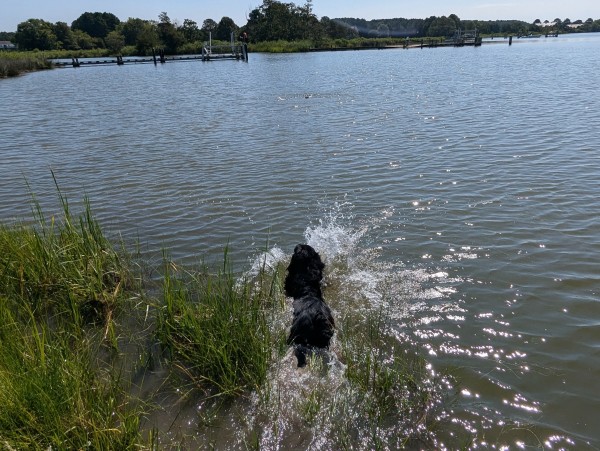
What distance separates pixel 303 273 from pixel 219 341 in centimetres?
181

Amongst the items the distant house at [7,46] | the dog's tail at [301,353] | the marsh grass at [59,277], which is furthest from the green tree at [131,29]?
the dog's tail at [301,353]

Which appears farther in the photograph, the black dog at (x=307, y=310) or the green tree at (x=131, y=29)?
the green tree at (x=131, y=29)

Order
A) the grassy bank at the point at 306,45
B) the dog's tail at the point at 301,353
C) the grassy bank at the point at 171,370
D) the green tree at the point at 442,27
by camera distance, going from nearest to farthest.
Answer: the grassy bank at the point at 171,370, the dog's tail at the point at 301,353, the grassy bank at the point at 306,45, the green tree at the point at 442,27

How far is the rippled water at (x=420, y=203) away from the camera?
480 cm

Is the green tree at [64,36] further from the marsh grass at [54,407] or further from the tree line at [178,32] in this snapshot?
the marsh grass at [54,407]

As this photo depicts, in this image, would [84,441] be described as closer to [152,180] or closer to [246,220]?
[246,220]

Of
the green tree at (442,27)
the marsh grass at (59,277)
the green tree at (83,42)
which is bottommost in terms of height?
the green tree at (442,27)

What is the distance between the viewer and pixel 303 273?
5.96m

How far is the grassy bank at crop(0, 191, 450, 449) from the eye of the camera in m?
3.47

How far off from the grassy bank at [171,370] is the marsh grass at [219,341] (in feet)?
0.05

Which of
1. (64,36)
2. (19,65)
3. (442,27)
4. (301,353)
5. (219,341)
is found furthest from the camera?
(442,27)

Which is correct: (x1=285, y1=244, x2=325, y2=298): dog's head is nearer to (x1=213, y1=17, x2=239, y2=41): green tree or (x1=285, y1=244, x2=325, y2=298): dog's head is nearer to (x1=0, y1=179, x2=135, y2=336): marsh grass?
(x1=0, y1=179, x2=135, y2=336): marsh grass

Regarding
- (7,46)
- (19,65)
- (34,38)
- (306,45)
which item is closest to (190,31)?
(306,45)

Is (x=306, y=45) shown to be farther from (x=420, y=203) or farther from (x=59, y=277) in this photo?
(x=59, y=277)
